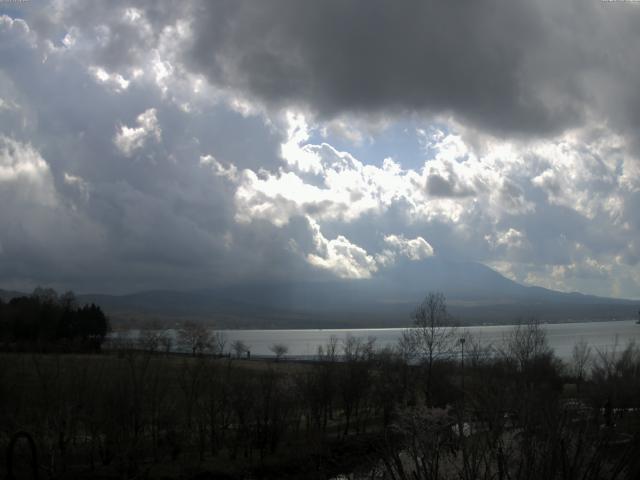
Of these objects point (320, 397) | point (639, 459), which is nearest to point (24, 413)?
point (320, 397)

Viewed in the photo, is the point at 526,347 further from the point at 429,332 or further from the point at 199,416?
the point at 199,416

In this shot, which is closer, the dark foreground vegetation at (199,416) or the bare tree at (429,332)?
the dark foreground vegetation at (199,416)

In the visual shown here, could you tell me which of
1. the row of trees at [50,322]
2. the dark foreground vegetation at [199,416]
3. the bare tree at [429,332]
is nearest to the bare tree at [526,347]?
the bare tree at [429,332]

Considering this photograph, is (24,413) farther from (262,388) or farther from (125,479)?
(262,388)

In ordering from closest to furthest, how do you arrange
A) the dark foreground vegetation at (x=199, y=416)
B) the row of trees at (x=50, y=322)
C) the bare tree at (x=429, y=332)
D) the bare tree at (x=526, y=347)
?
1. the dark foreground vegetation at (x=199, y=416)
2. the bare tree at (x=526, y=347)
3. the bare tree at (x=429, y=332)
4. the row of trees at (x=50, y=322)

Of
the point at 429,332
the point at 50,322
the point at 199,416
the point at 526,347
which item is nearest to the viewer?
the point at 199,416

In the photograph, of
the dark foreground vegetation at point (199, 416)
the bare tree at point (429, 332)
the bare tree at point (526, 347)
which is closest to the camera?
the dark foreground vegetation at point (199, 416)

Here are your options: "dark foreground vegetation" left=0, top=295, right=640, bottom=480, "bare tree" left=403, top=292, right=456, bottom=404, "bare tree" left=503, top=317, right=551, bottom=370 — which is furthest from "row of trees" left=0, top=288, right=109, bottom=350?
"bare tree" left=503, top=317, right=551, bottom=370

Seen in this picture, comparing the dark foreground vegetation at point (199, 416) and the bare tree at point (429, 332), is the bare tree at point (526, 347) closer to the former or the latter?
the bare tree at point (429, 332)

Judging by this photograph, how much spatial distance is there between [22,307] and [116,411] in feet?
296

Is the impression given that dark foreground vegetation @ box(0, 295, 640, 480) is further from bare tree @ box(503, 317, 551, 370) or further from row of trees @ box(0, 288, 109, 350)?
row of trees @ box(0, 288, 109, 350)

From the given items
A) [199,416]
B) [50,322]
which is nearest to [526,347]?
[199,416]

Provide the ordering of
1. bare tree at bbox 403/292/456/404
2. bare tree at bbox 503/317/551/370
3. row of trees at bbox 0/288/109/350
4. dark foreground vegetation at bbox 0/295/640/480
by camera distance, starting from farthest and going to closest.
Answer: row of trees at bbox 0/288/109/350 < bare tree at bbox 403/292/456/404 < bare tree at bbox 503/317/551/370 < dark foreground vegetation at bbox 0/295/640/480

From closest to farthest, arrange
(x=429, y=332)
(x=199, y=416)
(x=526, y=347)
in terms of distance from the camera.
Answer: (x=199, y=416), (x=526, y=347), (x=429, y=332)
